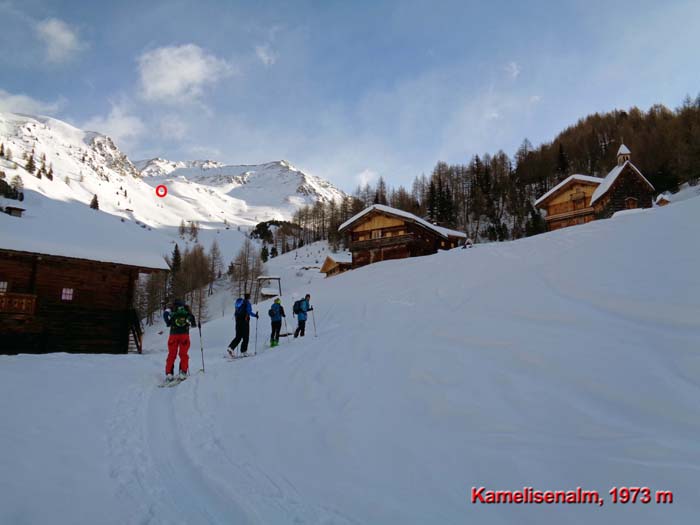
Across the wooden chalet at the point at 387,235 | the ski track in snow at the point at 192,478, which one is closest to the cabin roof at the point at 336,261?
the wooden chalet at the point at 387,235

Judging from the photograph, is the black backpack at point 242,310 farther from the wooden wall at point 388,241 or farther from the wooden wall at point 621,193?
the wooden wall at point 621,193

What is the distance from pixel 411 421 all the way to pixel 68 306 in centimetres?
1925

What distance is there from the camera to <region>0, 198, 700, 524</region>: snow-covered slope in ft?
11.0

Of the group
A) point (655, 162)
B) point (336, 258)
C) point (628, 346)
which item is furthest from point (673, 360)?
point (655, 162)

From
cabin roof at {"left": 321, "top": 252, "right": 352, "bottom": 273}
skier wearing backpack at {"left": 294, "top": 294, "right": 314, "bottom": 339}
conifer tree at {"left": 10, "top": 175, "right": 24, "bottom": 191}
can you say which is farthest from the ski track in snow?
conifer tree at {"left": 10, "top": 175, "right": 24, "bottom": 191}

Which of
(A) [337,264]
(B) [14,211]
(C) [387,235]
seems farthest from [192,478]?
(A) [337,264]

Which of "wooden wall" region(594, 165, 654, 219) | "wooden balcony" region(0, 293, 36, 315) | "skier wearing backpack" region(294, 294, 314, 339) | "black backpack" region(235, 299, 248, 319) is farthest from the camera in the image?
"wooden wall" region(594, 165, 654, 219)

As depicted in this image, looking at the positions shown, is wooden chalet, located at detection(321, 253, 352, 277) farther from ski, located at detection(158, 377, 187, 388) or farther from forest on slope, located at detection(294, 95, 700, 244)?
ski, located at detection(158, 377, 187, 388)

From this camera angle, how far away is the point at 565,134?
86250 millimetres

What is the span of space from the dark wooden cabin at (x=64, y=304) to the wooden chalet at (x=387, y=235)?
20280 millimetres

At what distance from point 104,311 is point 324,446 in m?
18.9

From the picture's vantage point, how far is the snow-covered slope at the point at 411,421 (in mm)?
3363

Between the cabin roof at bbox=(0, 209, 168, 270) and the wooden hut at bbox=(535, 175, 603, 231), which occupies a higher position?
the wooden hut at bbox=(535, 175, 603, 231)

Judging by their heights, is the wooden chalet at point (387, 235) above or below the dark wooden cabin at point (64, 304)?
above
